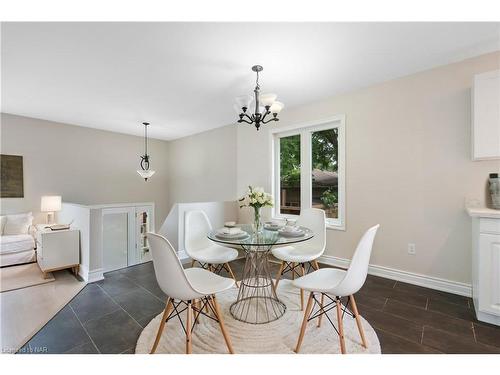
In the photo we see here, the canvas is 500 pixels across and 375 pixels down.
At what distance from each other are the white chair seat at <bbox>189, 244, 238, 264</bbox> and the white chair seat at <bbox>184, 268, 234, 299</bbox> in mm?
324

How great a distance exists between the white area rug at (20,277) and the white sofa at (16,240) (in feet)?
0.47

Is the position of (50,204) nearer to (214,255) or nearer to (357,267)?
(214,255)

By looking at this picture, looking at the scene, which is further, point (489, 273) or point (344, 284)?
point (489, 273)

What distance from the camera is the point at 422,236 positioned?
9.08 feet

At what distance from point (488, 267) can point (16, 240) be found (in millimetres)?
5907

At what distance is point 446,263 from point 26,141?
6.86 m

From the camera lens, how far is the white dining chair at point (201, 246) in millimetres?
2408

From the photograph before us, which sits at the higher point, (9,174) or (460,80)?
(460,80)

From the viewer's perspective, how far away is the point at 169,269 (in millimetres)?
1492

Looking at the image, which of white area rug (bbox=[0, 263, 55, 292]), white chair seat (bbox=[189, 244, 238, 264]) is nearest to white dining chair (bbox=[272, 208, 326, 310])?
white chair seat (bbox=[189, 244, 238, 264])

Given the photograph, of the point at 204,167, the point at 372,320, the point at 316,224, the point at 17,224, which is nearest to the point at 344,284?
the point at 372,320
